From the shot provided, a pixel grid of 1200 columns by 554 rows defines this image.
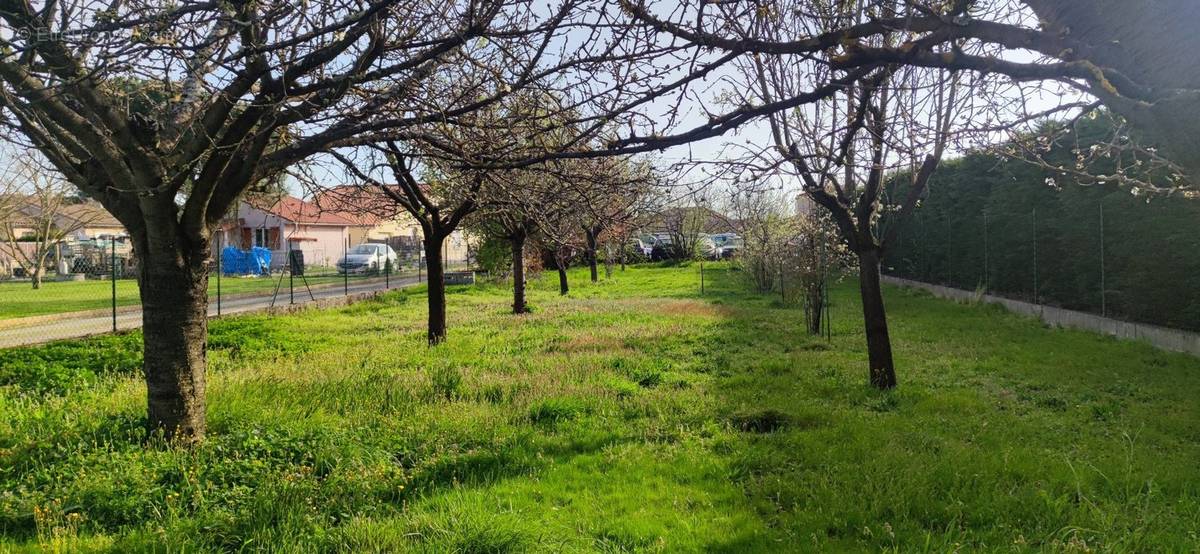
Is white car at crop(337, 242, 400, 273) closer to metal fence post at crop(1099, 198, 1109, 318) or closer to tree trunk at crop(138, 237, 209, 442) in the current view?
metal fence post at crop(1099, 198, 1109, 318)

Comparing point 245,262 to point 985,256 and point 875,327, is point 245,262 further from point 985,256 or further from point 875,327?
point 875,327

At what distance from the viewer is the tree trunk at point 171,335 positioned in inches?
185

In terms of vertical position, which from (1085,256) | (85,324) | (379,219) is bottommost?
(85,324)

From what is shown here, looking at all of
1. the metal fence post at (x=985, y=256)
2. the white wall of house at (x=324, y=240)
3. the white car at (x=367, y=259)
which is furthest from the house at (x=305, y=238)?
the metal fence post at (x=985, y=256)

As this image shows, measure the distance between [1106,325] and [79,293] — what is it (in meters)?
25.2

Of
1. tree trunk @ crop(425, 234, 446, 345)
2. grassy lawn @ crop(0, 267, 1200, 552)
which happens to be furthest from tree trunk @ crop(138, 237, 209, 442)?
tree trunk @ crop(425, 234, 446, 345)

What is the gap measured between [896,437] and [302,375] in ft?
18.9

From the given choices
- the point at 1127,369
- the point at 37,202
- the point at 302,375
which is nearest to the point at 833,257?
the point at 1127,369

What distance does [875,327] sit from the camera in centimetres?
738

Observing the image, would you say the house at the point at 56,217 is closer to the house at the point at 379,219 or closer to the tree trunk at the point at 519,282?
the house at the point at 379,219

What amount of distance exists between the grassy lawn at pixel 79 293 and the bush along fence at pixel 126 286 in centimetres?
2

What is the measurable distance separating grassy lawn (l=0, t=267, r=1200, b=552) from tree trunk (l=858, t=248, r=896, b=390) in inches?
8.9

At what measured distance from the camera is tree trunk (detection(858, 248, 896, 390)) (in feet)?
23.4

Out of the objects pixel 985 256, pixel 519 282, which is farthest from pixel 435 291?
pixel 985 256
